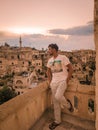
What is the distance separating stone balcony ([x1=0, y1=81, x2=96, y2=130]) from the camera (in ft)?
9.43

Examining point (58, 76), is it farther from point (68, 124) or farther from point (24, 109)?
point (68, 124)

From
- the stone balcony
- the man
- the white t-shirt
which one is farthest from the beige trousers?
the stone balcony

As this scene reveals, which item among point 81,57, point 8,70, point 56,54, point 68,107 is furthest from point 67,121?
point 81,57

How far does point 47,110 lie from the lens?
394 centimetres

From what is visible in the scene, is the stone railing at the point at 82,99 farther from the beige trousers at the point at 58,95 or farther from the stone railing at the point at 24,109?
the stone railing at the point at 24,109

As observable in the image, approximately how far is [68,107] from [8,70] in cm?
4081

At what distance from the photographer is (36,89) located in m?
3.44

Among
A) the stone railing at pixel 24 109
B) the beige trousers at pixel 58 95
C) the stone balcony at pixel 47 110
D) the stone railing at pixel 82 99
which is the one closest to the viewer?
the stone railing at pixel 24 109

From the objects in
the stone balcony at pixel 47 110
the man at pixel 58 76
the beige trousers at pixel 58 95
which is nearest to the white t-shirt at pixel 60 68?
the man at pixel 58 76

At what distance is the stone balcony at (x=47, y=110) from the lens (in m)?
2.88

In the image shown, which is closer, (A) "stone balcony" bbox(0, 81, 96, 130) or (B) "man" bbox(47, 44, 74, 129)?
(A) "stone balcony" bbox(0, 81, 96, 130)

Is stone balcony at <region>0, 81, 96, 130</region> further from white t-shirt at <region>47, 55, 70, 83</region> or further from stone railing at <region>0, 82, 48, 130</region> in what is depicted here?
white t-shirt at <region>47, 55, 70, 83</region>

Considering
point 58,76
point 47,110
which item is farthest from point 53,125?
point 58,76

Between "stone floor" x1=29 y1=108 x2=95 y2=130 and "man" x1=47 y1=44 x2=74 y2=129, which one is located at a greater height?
"man" x1=47 y1=44 x2=74 y2=129
